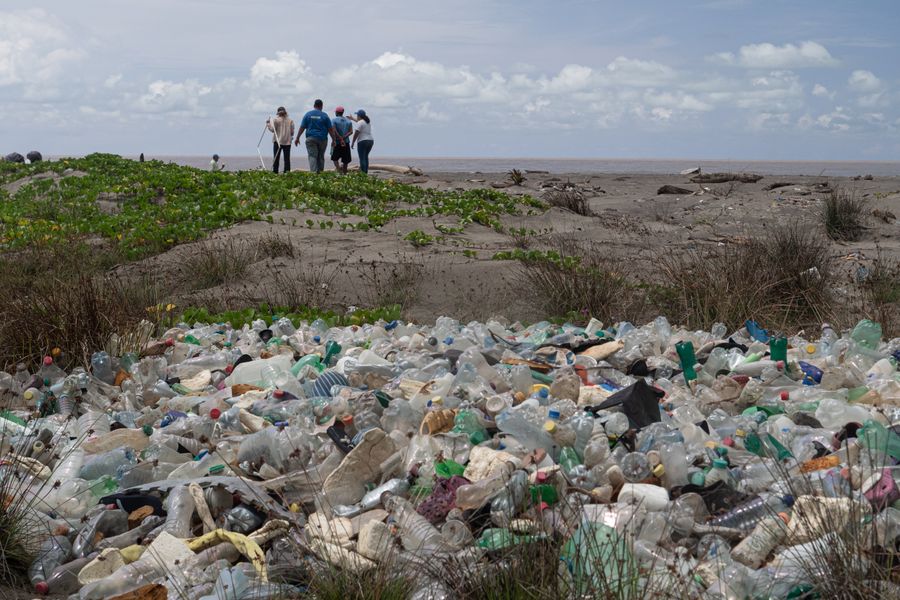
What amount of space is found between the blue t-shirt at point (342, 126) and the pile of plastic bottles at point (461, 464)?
13.3 m

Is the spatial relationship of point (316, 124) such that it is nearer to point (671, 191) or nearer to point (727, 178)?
point (671, 191)

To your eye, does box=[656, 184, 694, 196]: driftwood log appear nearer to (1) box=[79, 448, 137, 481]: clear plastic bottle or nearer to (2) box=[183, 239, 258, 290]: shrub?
(2) box=[183, 239, 258, 290]: shrub

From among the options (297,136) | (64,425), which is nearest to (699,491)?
(64,425)

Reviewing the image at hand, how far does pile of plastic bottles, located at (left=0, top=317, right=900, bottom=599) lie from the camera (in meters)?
2.78

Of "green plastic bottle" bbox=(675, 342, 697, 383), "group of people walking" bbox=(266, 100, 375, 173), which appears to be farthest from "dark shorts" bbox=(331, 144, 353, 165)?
"green plastic bottle" bbox=(675, 342, 697, 383)

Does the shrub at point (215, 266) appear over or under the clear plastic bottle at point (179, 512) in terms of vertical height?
over

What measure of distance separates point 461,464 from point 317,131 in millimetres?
14846

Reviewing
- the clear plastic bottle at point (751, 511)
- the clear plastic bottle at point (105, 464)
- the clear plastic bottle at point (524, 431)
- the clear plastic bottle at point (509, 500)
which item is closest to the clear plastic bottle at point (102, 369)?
the clear plastic bottle at point (105, 464)

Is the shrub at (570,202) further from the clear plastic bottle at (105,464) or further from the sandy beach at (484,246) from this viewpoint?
the clear plastic bottle at (105,464)

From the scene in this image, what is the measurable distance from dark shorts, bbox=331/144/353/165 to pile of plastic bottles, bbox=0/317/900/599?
13.3 meters

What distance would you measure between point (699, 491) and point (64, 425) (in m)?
2.95

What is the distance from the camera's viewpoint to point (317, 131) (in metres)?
17.6

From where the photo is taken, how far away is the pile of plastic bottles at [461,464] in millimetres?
2775

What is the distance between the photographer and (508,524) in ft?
9.56
